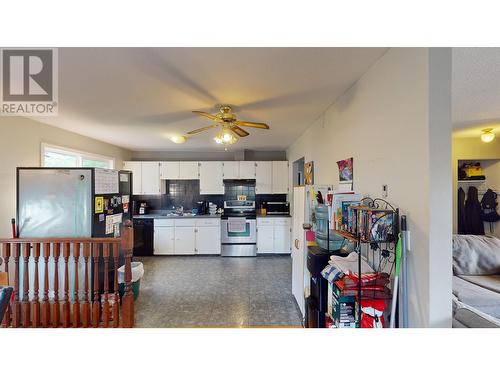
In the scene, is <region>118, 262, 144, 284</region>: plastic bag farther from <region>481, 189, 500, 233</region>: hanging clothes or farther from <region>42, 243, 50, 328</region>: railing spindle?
<region>481, 189, 500, 233</region>: hanging clothes

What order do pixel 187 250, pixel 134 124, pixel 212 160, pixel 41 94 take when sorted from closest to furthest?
1. pixel 41 94
2. pixel 134 124
3. pixel 187 250
4. pixel 212 160

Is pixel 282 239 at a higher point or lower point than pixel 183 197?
lower

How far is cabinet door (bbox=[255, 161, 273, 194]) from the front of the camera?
5121mm

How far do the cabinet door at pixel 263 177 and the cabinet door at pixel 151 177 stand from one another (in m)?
2.39

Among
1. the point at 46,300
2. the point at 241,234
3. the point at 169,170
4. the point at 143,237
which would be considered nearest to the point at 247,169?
the point at 241,234

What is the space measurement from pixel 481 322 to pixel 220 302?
246 centimetres

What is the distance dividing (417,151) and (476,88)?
1583 millimetres

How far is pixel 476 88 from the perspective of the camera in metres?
1.95

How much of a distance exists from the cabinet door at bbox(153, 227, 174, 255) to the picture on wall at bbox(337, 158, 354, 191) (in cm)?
390

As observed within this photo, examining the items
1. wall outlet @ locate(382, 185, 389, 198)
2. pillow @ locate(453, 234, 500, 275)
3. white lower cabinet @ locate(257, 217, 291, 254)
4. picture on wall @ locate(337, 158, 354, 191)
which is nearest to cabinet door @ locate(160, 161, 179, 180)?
white lower cabinet @ locate(257, 217, 291, 254)

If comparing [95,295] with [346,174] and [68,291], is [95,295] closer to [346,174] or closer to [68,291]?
[68,291]
